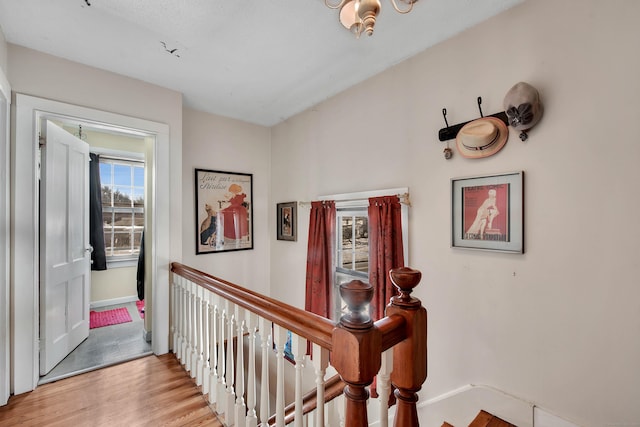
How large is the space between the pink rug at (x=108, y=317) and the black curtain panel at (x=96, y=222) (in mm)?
655

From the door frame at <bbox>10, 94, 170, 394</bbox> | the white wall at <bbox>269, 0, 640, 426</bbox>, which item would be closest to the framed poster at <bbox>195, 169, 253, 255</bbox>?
the door frame at <bbox>10, 94, 170, 394</bbox>

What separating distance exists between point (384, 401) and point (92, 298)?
15.6 feet

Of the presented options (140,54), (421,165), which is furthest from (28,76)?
(421,165)

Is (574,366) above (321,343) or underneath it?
underneath

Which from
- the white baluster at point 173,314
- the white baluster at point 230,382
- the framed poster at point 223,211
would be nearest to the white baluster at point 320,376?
the white baluster at point 230,382

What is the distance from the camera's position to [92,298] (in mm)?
3998

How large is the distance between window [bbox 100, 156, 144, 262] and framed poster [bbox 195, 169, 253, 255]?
2082 mm

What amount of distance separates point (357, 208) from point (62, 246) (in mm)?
2649

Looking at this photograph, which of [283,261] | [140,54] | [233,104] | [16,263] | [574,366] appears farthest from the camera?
[283,261]

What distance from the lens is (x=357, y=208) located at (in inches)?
101

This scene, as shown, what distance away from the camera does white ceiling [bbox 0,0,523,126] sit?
1.63 metres

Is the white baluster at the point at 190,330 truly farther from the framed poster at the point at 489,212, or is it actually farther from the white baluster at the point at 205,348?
the framed poster at the point at 489,212

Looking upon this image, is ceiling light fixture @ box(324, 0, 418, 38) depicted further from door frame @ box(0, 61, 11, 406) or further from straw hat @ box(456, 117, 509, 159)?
door frame @ box(0, 61, 11, 406)

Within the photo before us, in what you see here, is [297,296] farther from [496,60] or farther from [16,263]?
[496,60]
